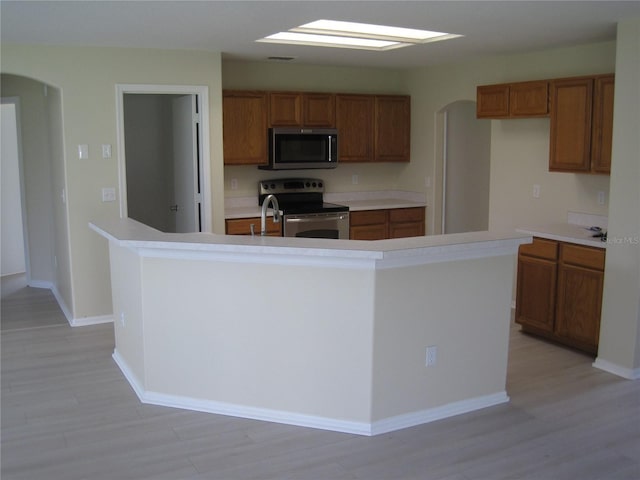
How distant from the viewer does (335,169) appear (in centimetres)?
746

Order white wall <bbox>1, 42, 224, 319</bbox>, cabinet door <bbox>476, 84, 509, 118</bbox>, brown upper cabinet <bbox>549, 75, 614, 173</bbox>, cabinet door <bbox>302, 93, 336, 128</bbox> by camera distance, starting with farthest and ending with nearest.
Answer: cabinet door <bbox>302, 93, 336, 128</bbox>
cabinet door <bbox>476, 84, 509, 118</bbox>
white wall <bbox>1, 42, 224, 319</bbox>
brown upper cabinet <bbox>549, 75, 614, 173</bbox>

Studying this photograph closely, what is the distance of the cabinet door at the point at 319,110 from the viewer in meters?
6.84

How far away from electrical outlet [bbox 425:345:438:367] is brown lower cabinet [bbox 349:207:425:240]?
322cm

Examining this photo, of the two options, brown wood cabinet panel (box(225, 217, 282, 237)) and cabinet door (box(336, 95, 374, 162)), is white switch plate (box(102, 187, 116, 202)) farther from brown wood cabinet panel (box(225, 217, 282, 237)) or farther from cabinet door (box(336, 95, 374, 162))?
cabinet door (box(336, 95, 374, 162))

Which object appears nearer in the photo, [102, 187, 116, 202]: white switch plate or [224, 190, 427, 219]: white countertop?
[102, 187, 116, 202]: white switch plate

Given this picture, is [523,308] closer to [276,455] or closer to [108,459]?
[276,455]

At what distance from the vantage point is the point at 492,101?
6000 millimetres

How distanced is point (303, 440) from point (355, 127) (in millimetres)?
4344

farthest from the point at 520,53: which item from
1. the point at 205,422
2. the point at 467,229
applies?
the point at 205,422

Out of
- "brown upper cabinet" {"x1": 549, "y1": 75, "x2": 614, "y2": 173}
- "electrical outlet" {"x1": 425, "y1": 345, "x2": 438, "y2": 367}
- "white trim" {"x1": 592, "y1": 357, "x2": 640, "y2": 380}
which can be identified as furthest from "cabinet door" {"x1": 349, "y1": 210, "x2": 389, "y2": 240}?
"electrical outlet" {"x1": 425, "y1": 345, "x2": 438, "y2": 367}

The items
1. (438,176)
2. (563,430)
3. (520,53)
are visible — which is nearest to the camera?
(563,430)

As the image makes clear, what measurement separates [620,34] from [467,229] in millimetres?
3362

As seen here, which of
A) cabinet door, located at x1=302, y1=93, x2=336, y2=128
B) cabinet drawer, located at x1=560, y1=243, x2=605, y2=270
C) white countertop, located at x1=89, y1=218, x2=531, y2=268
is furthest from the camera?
cabinet door, located at x1=302, y1=93, x2=336, y2=128

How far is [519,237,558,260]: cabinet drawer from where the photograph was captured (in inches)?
201
